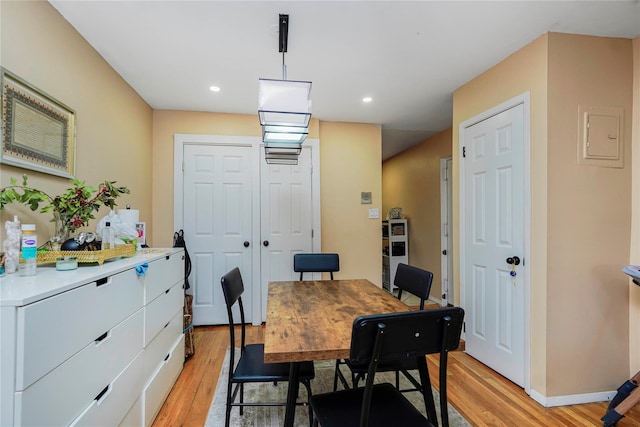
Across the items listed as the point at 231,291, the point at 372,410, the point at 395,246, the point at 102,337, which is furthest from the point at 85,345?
the point at 395,246

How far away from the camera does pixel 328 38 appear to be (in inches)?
78.3

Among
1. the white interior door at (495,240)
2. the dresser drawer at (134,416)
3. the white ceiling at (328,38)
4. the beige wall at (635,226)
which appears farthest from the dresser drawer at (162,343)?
the beige wall at (635,226)

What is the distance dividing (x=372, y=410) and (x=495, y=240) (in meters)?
1.77

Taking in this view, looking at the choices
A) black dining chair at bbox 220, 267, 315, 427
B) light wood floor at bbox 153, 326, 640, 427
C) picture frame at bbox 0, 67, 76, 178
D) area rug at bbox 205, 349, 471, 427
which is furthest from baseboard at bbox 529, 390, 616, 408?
picture frame at bbox 0, 67, 76, 178

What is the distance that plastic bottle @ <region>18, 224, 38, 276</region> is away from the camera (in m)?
1.21

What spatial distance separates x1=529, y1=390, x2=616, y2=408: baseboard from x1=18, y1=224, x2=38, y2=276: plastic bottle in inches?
118

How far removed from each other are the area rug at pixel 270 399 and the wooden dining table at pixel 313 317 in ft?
2.45

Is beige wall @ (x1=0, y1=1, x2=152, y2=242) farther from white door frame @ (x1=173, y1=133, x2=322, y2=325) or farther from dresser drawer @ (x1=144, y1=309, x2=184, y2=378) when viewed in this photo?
dresser drawer @ (x1=144, y1=309, x2=184, y2=378)

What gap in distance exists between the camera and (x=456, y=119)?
283 centimetres

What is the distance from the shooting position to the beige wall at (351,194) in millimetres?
3725

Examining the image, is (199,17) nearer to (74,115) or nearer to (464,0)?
(74,115)

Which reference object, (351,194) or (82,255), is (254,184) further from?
(82,255)

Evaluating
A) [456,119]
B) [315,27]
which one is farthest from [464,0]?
[456,119]

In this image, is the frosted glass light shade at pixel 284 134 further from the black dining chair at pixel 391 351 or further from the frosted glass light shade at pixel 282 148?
the black dining chair at pixel 391 351
